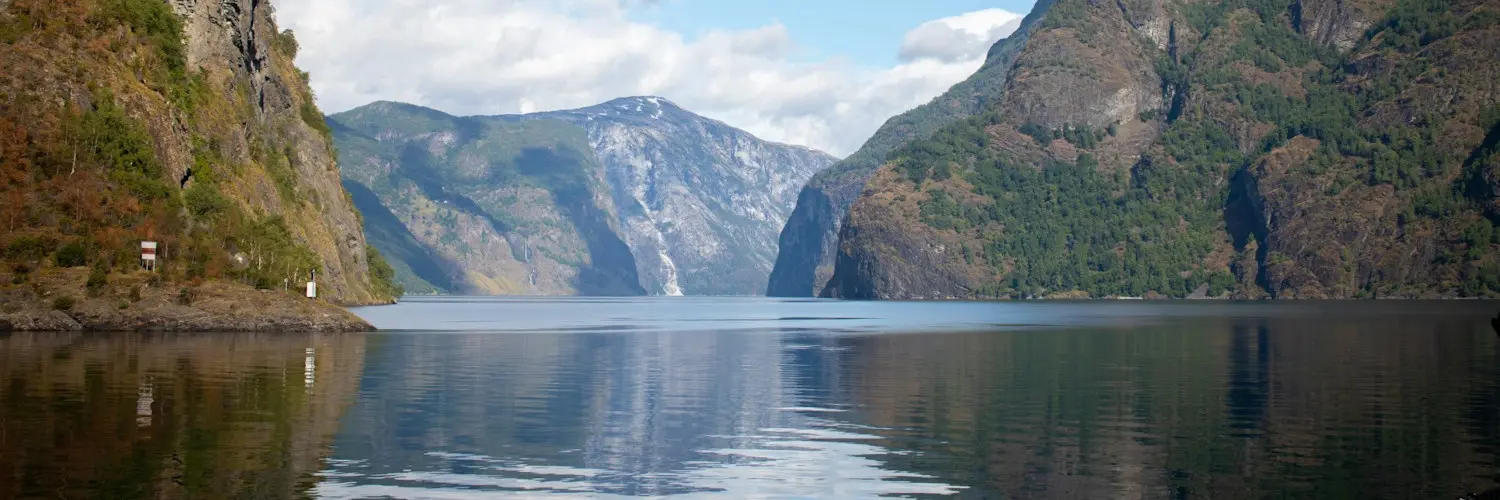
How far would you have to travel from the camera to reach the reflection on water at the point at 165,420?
32.9 m

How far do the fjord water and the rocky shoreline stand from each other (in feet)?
41.9

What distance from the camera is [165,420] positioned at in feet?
146

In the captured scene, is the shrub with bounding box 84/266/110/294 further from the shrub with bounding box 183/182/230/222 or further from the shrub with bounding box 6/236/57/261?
the shrub with bounding box 183/182/230/222

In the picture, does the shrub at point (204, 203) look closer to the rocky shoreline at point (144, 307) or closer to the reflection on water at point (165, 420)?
the rocky shoreline at point (144, 307)

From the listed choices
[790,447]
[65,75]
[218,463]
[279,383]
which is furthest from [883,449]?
[65,75]

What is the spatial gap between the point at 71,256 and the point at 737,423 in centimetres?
7217

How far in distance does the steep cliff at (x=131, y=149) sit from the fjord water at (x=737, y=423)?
19.9 metres

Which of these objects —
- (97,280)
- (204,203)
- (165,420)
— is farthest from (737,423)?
(204,203)

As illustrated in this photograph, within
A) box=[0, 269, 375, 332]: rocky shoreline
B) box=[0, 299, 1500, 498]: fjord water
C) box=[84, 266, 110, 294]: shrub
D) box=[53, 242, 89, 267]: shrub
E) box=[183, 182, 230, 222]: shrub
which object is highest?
box=[183, 182, 230, 222]: shrub

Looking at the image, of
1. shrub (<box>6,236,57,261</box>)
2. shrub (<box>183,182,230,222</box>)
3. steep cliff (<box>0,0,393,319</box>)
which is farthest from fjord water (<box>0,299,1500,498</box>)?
shrub (<box>183,182,230,222</box>)

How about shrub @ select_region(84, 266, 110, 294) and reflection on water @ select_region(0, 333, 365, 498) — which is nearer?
reflection on water @ select_region(0, 333, 365, 498)

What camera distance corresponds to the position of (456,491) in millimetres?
33000

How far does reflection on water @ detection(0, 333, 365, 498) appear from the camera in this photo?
32.9 metres

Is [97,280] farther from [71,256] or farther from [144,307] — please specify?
[71,256]
